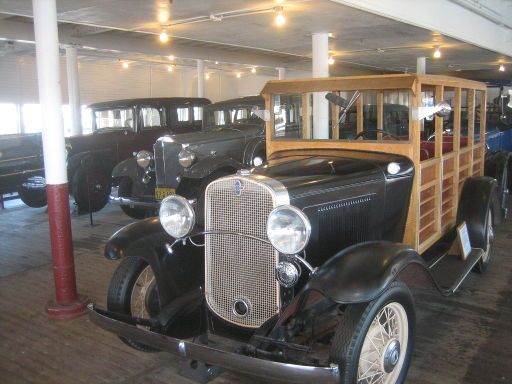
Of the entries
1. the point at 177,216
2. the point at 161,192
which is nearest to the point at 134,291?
the point at 177,216

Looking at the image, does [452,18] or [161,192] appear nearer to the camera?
[161,192]

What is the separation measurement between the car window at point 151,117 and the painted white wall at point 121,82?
860cm

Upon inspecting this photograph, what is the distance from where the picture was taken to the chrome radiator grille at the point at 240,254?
2.50 metres

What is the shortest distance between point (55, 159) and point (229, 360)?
228 centimetres

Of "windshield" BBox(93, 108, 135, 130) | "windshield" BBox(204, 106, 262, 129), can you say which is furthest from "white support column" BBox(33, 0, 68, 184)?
"windshield" BBox(93, 108, 135, 130)

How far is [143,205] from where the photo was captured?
605 centimetres

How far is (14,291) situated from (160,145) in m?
2.65

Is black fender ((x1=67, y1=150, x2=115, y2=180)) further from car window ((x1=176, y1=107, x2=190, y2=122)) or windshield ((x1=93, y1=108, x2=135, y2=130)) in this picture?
car window ((x1=176, y1=107, x2=190, y2=122))

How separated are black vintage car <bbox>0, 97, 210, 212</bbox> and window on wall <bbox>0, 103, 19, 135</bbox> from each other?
8044 mm

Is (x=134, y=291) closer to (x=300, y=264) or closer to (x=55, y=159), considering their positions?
(x=300, y=264)

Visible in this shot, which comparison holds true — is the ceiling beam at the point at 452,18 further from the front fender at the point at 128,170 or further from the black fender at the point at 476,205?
the front fender at the point at 128,170

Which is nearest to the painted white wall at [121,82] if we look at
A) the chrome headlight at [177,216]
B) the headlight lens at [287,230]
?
the chrome headlight at [177,216]

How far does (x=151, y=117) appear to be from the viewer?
27.6ft

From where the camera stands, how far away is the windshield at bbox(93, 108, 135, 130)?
27.2 ft
